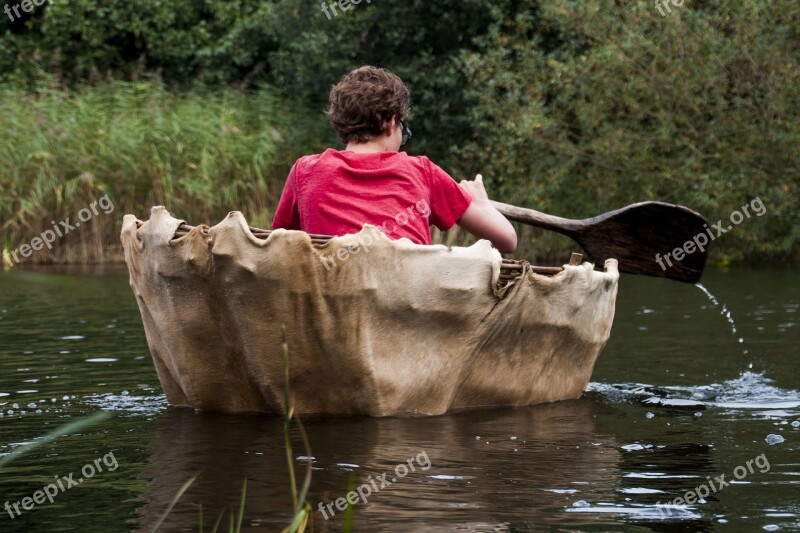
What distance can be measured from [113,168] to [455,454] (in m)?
12.8

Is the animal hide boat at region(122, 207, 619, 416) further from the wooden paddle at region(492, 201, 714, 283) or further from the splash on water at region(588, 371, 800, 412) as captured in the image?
the wooden paddle at region(492, 201, 714, 283)

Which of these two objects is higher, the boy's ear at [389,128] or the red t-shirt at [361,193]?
the boy's ear at [389,128]

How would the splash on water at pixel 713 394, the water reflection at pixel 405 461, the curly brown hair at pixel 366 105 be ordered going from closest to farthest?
the water reflection at pixel 405 461 < the curly brown hair at pixel 366 105 < the splash on water at pixel 713 394

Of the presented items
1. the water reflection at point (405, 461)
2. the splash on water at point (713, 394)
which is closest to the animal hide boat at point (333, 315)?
the water reflection at point (405, 461)

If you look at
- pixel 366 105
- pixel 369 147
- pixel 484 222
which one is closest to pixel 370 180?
pixel 369 147

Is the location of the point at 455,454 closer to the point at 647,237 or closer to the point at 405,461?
the point at 405,461

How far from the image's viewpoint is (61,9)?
24.9m

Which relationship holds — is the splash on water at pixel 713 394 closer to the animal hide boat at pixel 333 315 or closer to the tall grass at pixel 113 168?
the animal hide boat at pixel 333 315

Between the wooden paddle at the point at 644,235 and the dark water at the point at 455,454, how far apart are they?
2.19 feet

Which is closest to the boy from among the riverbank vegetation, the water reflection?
the water reflection

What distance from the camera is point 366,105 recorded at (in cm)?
558

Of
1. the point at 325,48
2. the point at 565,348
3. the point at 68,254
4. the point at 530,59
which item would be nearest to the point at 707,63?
the point at 530,59

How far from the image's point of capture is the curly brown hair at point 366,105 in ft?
18.4

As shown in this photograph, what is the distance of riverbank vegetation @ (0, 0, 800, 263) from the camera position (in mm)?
16766
